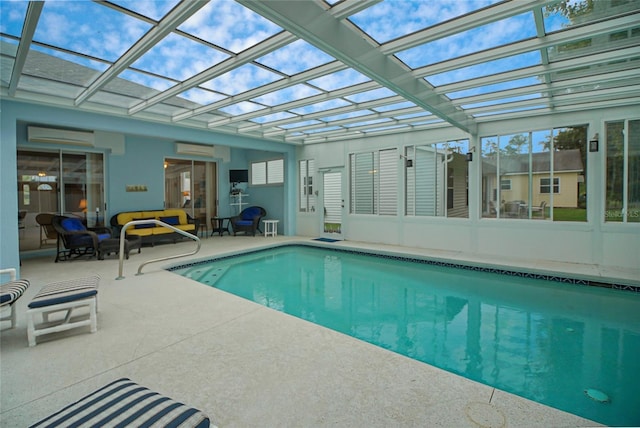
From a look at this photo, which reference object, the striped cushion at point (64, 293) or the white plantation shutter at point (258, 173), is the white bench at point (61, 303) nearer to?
the striped cushion at point (64, 293)

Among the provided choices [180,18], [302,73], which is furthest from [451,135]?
[180,18]

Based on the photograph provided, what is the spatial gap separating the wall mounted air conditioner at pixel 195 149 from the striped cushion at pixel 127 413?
352 inches

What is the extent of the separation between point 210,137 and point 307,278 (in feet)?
14.5

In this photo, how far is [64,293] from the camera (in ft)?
9.93

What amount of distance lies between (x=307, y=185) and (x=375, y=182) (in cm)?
238

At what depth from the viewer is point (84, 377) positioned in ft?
7.76

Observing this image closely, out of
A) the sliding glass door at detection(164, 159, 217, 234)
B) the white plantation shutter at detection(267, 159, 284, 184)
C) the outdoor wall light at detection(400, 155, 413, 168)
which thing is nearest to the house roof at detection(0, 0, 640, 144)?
the outdoor wall light at detection(400, 155, 413, 168)

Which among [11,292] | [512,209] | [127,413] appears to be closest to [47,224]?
[11,292]

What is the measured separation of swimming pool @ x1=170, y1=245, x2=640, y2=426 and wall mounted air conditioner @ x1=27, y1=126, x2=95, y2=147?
160 inches

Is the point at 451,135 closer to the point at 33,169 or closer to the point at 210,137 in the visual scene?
the point at 210,137

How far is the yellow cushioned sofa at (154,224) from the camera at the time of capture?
8008 mm

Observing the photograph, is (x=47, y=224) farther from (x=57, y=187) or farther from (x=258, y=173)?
(x=258, y=173)

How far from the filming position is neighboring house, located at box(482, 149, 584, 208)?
596cm

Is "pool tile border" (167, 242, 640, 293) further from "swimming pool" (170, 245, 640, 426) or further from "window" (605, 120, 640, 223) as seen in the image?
"window" (605, 120, 640, 223)
